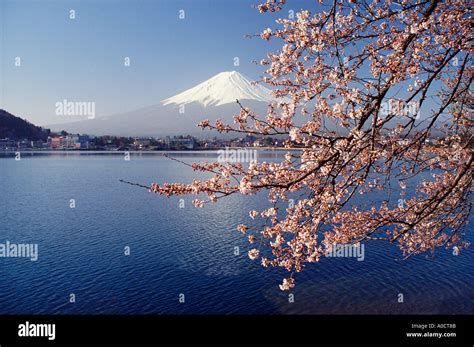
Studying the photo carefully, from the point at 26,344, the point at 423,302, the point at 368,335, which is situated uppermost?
the point at 26,344

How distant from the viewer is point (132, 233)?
21.8 metres

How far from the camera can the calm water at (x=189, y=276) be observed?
13664mm

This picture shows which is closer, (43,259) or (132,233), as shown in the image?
(43,259)

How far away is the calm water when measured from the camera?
44.8 ft

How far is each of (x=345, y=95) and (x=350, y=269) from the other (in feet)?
48.2

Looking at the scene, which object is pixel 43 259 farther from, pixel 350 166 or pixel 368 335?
pixel 350 166

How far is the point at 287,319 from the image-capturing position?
12680 millimetres

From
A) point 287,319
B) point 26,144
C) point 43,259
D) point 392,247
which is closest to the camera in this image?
point 287,319

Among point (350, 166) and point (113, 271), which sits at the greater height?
A: point (350, 166)

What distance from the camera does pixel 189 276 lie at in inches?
623

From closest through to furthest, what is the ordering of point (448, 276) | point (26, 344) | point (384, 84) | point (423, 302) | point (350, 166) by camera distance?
point (384, 84)
point (350, 166)
point (26, 344)
point (423, 302)
point (448, 276)

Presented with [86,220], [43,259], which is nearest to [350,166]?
[43,259]

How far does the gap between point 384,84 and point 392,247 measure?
1829 centimetres

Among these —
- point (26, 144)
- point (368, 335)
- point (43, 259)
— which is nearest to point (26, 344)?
point (368, 335)
